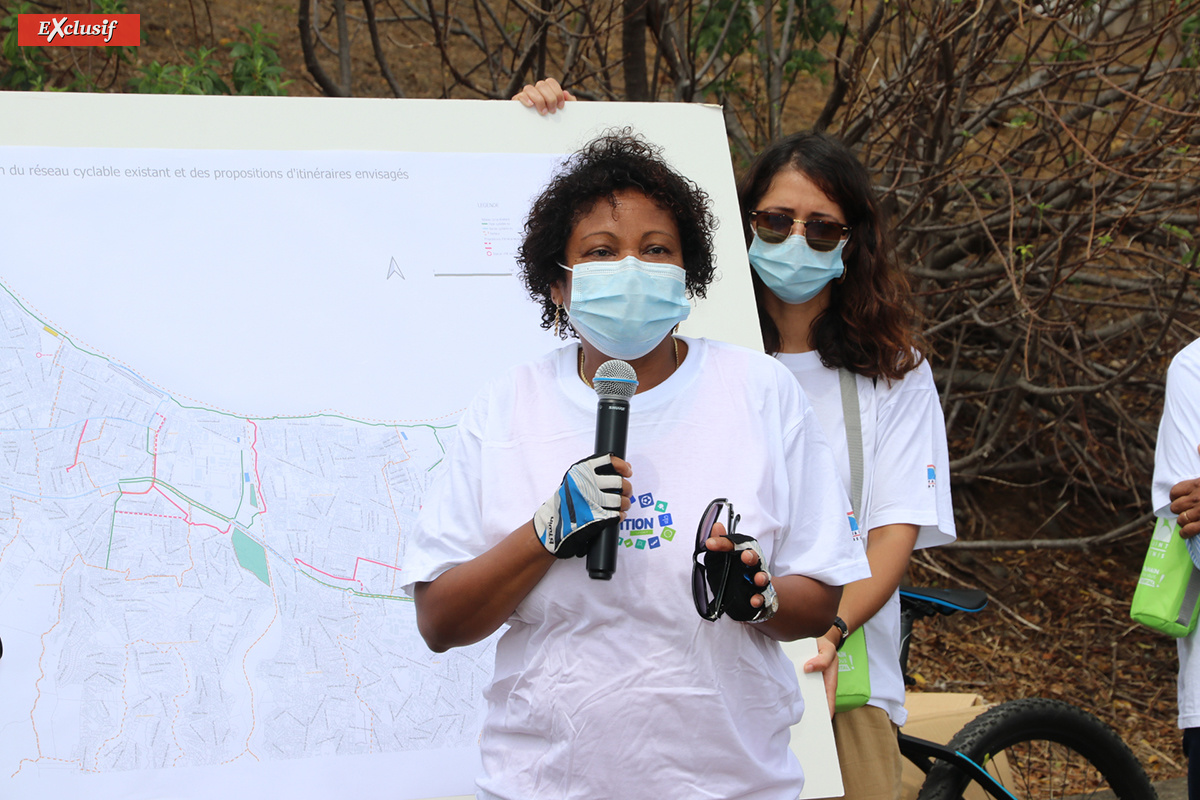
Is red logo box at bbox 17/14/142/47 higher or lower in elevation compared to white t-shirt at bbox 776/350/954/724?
higher

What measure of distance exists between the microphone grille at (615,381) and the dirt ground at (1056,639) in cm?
406

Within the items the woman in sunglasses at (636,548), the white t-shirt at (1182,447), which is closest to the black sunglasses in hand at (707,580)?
the woman in sunglasses at (636,548)

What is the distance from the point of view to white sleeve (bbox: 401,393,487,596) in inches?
64.4

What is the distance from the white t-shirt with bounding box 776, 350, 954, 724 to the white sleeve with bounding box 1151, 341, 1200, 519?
30.1 inches

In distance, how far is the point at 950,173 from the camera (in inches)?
194

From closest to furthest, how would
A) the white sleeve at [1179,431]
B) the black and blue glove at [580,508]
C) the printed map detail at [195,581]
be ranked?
the black and blue glove at [580,508], the printed map detail at [195,581], the white sleeve at [1179,431]

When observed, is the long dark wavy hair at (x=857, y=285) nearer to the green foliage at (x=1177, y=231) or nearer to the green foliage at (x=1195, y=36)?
the green foliage at (x=1177, y=231)

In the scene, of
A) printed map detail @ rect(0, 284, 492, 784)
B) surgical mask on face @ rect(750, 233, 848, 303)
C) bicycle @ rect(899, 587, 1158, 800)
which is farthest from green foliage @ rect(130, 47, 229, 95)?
bicycle @ rect(899, 587, 1158, 800)

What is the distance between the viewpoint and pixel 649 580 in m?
1.57

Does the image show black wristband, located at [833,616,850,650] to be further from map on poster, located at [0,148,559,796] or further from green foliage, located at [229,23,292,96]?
green foliage, located at [229,23,292,96]

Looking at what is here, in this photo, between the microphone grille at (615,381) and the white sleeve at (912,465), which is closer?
the microphone grille at (615,381)

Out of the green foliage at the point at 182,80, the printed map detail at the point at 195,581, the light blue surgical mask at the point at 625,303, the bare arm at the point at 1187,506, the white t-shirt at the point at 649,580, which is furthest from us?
the green foliage at the point at 182,80

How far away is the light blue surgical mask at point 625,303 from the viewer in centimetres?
176

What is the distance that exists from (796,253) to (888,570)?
76cm
